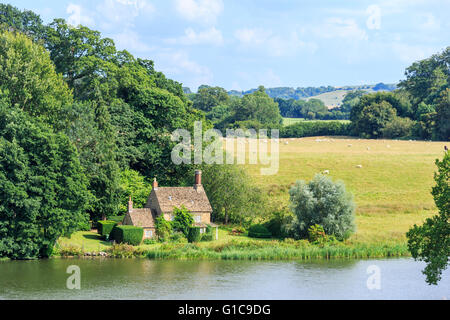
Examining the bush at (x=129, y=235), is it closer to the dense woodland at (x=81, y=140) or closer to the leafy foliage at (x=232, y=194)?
the dense woodland at (x=81, y=140)

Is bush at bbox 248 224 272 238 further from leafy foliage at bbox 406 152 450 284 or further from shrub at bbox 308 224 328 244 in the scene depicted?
leafy foliage at bbox 406 152 450 284

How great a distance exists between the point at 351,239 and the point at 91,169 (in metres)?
22.8

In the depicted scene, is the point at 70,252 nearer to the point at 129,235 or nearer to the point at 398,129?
the point at 129,235

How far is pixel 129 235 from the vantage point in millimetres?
53500

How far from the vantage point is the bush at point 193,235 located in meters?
55.6

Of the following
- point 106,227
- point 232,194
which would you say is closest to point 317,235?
point 232,194

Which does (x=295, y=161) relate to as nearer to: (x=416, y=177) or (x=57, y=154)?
(x=416, y=177)

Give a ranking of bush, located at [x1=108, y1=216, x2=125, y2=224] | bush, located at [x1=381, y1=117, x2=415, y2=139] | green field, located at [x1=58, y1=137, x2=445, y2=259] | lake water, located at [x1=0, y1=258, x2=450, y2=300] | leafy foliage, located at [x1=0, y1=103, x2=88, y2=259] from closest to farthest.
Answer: lake water, located at [x1=0, y1=258, x2=450, y2=300], leafy foliage, located at [x1=0, y1=103, x2=88, y2=259], green field, located at [x1=58, y1=137, x2=445, y2=259], bush, located at [x1=108, y1=216, x2=125, y2=224], bush, located at [x1=381, y1=117, x2=415, y2=139]

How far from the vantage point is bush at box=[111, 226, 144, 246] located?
53.4 meters

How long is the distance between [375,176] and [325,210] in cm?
2381

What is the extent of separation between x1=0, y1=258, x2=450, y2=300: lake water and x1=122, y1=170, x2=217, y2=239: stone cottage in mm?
6497

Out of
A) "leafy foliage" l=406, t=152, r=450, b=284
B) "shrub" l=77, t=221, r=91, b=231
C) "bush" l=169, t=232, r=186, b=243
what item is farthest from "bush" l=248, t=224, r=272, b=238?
"leafy foliage" l=406, t=152, r=450, b=284

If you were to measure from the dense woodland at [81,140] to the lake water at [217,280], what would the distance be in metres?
4.03
